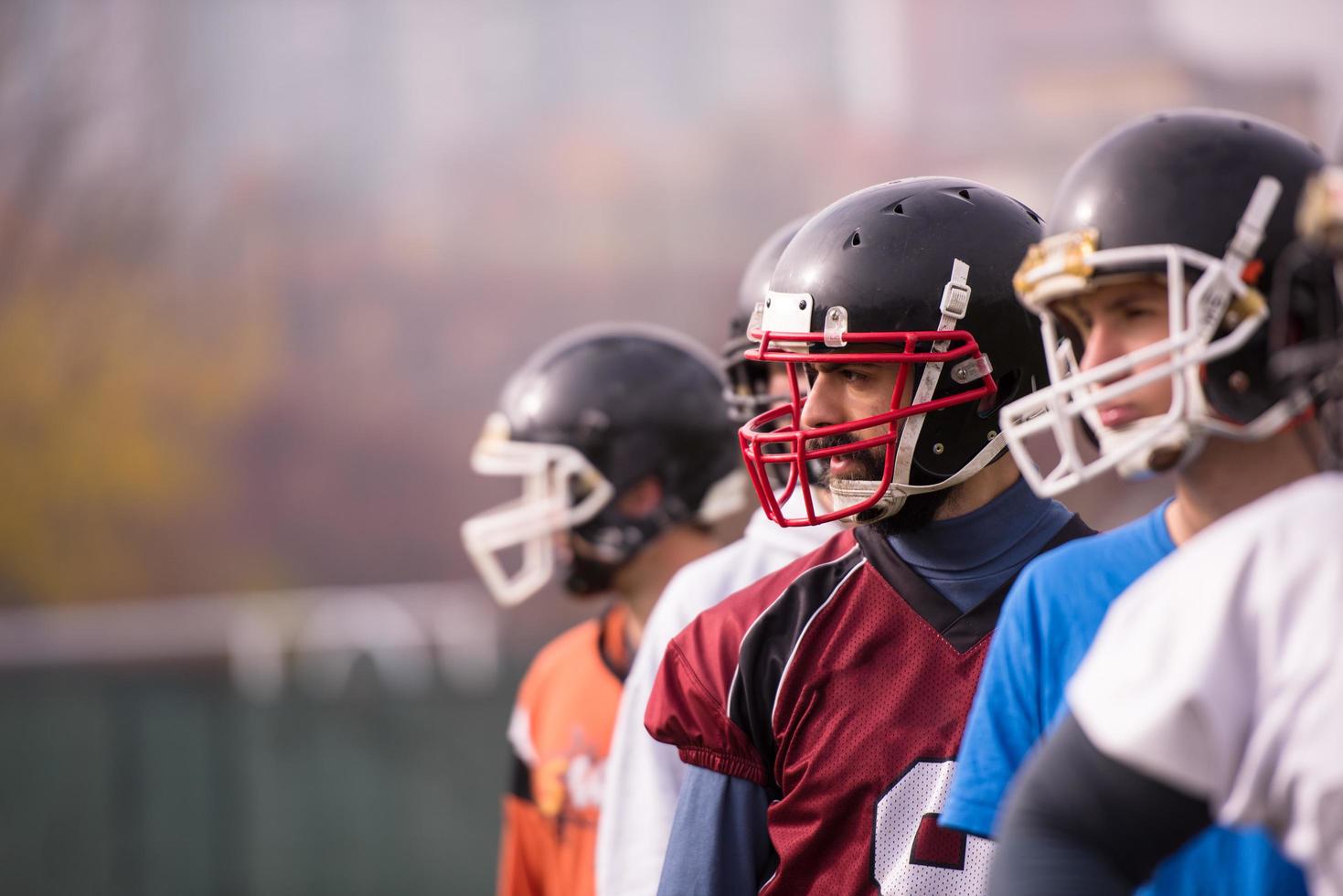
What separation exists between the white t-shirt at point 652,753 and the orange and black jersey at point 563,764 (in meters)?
0.60

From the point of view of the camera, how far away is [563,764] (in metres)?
3.55

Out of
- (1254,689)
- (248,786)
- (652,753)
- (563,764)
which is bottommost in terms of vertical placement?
(248,786)

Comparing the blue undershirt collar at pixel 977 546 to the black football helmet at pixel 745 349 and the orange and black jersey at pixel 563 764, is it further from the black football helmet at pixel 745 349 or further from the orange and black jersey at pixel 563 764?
the orange and black jersey at pixel 563 764

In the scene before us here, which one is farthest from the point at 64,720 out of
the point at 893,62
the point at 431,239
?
the point at 893,62

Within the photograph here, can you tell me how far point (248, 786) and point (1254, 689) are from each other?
21.0 feet

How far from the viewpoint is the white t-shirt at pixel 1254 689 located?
1.23 metres

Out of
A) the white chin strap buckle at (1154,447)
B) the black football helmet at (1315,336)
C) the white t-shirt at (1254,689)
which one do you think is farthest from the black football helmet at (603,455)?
the white t-shirt at (1254,689)

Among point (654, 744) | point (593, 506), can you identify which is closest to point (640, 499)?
point (593, 506)

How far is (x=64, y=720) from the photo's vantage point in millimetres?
6934

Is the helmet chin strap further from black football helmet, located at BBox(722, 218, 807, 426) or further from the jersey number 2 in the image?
black football helmet, located at BBox(722, 218, 807, 426)

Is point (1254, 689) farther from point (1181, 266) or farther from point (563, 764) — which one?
point (563, 764)

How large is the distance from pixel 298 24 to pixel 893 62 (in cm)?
797

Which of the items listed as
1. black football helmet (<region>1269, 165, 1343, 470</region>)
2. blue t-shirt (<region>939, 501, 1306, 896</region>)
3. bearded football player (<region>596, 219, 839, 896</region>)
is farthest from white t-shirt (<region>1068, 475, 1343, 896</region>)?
bearded football player (<region>596, 219, 839, 896</region>)

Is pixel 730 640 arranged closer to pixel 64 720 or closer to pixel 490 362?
pixel 64 720
